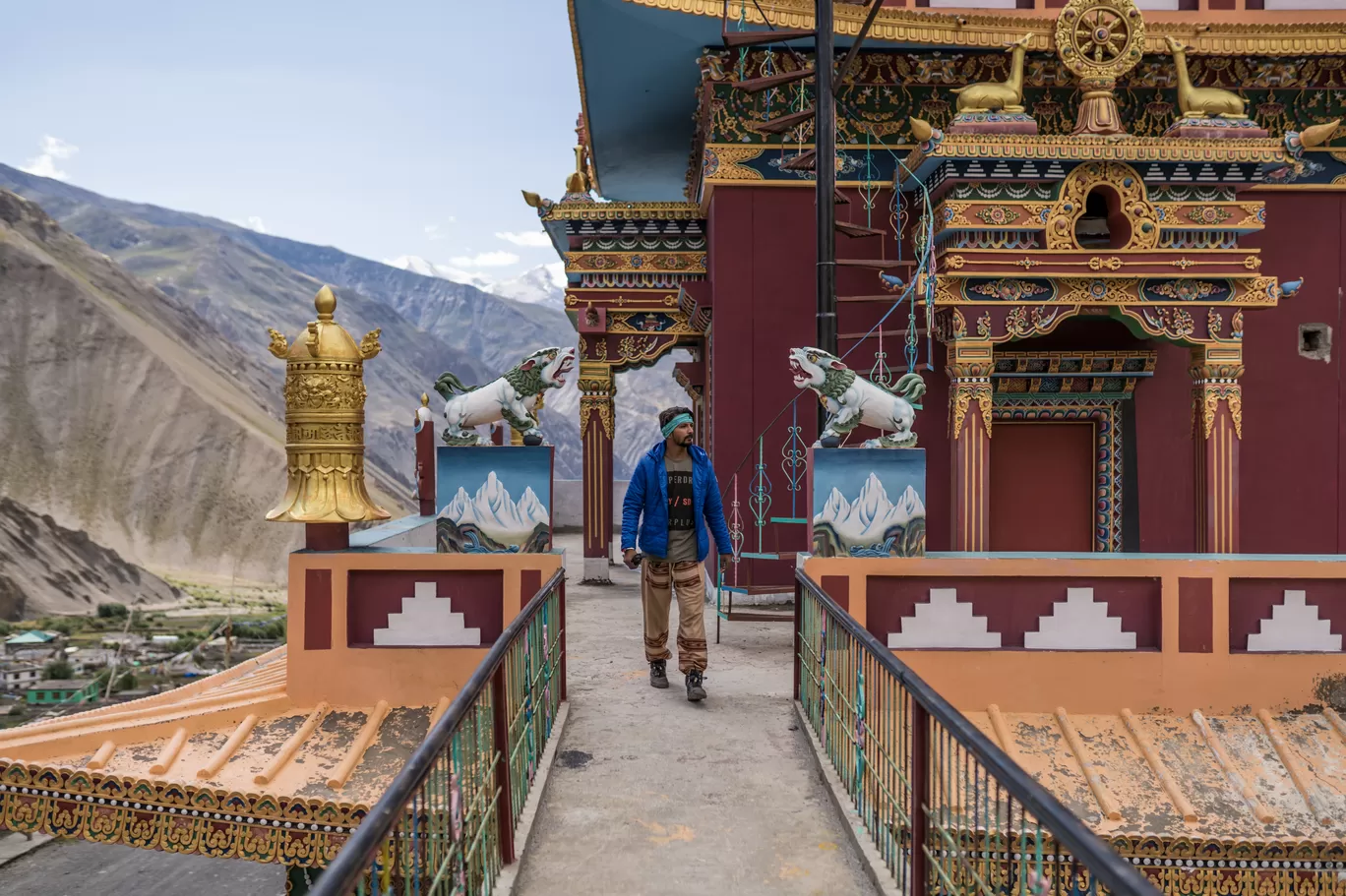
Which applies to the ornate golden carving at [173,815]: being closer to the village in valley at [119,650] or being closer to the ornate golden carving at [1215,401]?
the ornate golden carving at [1215,401]

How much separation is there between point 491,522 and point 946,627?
9.96ft

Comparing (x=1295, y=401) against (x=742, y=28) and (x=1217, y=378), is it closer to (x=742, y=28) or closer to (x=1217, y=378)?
(x=1217, y=378)

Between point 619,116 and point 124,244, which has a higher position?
point 124,244

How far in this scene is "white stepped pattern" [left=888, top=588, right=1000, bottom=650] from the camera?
6.74 meters

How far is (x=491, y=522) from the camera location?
22.4 ft

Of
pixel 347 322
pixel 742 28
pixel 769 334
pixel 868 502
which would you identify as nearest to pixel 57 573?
pixel 769 334

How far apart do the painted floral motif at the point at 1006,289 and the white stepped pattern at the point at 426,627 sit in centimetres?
546

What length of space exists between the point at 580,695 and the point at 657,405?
92676 mm

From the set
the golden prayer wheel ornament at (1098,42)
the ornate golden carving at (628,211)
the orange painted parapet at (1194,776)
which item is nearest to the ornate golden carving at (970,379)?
the golden prayer wheel ornament at (1098,42)

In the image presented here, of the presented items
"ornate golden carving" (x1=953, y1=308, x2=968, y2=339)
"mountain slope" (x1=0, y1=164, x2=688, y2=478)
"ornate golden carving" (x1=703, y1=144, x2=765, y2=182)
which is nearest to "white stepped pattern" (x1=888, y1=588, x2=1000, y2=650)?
"ornate golden carving" (x1=953, y1=308, x2=968, y2=339)

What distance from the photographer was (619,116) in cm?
1448

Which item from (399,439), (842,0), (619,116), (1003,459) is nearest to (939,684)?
(1003,459)

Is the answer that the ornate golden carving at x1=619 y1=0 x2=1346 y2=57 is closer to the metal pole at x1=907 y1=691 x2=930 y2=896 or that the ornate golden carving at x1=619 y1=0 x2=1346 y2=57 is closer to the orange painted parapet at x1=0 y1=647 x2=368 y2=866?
the orange painted parapet at x1=0 y1=647 x2=368 y2=866

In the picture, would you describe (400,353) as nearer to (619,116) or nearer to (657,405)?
(657,405)
